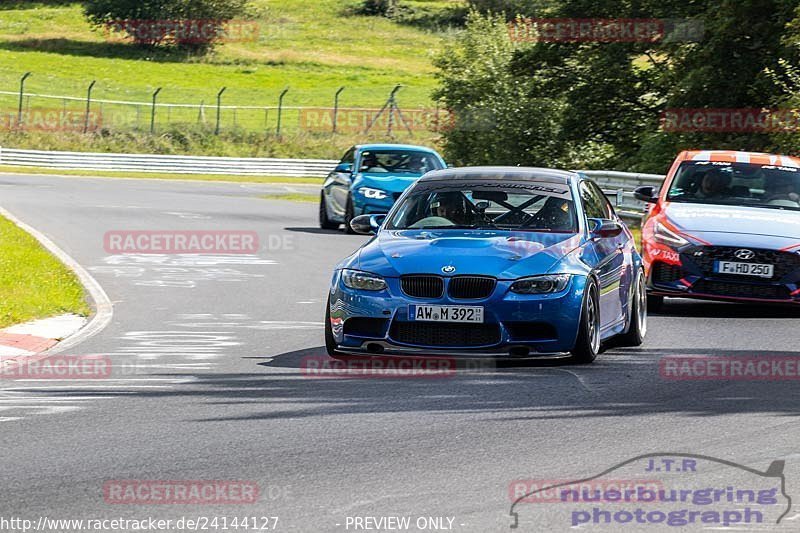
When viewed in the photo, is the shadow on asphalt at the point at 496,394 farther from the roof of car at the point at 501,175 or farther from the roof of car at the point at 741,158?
the roof of car at the point at 741,158

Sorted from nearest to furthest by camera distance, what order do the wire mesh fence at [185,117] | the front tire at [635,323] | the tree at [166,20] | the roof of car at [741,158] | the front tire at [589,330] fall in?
the front tire at [589,330]
the front tire at [635,323]
the roof of car at [741,158]
the wire mesh fence at [185,117]
the tree at [166,20]

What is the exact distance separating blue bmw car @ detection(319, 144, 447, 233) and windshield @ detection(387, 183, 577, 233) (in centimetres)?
1249

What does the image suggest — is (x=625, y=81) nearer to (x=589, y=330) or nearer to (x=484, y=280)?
(x=589, y=330)

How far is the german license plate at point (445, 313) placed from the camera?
32.8 ft

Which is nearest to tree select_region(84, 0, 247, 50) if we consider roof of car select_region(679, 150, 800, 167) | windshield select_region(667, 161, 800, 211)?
roof of car select_region(679, 150, 800, 167)

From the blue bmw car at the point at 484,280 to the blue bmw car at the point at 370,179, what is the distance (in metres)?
12.6

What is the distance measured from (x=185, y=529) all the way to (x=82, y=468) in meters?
1.35

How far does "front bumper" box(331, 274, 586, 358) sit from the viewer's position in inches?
394

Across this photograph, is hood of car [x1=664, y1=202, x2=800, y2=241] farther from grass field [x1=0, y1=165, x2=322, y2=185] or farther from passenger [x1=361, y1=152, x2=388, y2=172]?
grass field [x1=0, y1=165, x2=322, y2=185]

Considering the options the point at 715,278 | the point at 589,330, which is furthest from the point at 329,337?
the point at 715,278

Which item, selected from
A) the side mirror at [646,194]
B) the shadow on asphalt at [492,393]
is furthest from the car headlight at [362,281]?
the side mirror at [646,194]

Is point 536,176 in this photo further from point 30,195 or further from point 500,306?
point 30,195

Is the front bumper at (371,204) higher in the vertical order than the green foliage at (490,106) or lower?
higher

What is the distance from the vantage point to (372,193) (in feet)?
79.8
